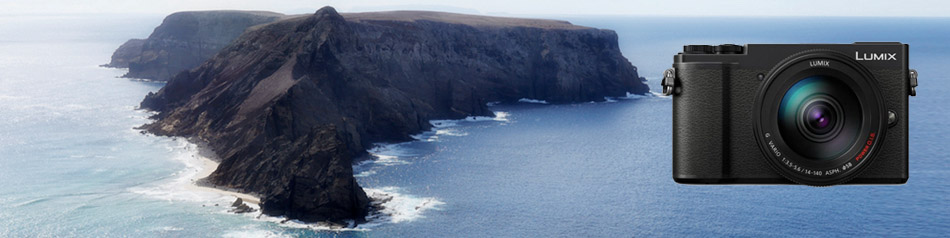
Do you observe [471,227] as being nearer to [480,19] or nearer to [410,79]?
[410,79]

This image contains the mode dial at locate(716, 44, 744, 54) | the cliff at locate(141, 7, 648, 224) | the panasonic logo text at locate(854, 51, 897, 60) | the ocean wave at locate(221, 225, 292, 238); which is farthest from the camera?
the cliff at locate(141, 7, 648, 224)

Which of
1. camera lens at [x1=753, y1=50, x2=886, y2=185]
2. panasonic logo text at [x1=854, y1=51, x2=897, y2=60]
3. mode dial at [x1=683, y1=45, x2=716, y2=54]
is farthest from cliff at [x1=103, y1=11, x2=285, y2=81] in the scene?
camera lens at [x1=753, y1=50, x2=886, y2=185]

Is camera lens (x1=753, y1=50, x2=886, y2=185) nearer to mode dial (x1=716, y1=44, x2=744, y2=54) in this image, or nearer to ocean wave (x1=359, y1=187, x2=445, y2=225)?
mode dial (x1=716, y1=44, x2=744, y2=54)

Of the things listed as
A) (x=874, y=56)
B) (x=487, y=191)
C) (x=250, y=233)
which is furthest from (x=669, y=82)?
(x=487, y=191)

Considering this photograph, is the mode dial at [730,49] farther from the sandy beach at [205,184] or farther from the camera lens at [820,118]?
the sandy beach at [205,184]

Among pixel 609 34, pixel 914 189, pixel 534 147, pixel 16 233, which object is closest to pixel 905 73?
pixel 16 233

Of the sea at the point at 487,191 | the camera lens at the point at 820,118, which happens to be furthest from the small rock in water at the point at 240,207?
the camera lens at the point at 820,118
